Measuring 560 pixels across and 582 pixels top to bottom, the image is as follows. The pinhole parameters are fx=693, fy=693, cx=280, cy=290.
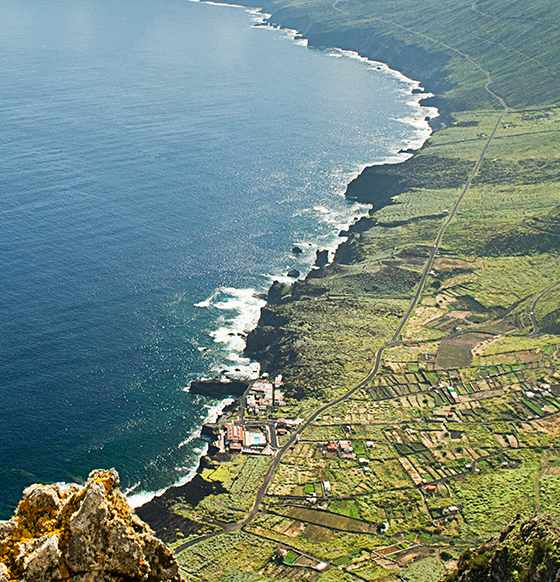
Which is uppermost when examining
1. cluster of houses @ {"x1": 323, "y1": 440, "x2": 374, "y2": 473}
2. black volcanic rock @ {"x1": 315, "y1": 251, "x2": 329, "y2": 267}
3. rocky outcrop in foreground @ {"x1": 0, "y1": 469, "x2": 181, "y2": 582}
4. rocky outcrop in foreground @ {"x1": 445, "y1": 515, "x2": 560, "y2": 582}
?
rocky outcrop in foreground @ {"x1": 0, "y1": 469, "x2": 181, "y2": 582}

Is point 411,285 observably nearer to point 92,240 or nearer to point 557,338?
point 557,338

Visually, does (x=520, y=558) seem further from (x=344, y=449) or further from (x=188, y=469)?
Answer: (x=188, y=469)

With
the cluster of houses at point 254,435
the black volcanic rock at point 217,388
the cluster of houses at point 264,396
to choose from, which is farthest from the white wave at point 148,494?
the black volcanic rock at point 217,388

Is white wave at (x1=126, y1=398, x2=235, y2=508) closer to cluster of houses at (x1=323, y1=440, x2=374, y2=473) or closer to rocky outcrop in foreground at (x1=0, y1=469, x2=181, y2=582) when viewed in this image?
cluster of houses at (x1=323, y1=440, x2=374, y2=473)

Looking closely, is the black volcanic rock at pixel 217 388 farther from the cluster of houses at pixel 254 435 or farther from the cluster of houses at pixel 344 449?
the cluster of houses at pixel 344 449

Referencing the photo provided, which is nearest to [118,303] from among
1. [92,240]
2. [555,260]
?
[92,240]

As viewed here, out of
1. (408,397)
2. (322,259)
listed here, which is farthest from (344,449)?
(322,259)

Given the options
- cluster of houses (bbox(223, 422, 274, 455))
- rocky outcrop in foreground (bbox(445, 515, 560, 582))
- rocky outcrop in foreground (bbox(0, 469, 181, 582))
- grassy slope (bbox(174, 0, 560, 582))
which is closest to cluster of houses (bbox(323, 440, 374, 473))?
grassy slope (bbox(174, 0, 560, 582))
